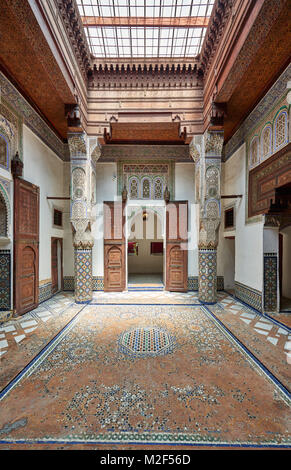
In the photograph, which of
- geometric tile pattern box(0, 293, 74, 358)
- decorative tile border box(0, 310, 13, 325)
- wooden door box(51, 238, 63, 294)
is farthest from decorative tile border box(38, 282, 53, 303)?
decorative tile border box(0, 310, 13, 325)

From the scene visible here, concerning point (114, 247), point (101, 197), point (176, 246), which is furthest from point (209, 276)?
point (101, 197)

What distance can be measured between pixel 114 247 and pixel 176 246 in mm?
1471

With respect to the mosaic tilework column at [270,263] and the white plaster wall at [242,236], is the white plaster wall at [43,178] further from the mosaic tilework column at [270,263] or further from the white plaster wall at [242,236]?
the mosaic tilework column at [270,263]

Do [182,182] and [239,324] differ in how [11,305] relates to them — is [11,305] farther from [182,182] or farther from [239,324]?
[182,182]

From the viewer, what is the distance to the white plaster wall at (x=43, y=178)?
11.6ft

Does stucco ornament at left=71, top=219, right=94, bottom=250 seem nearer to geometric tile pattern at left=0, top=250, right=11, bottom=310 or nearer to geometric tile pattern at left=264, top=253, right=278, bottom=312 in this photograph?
geometric tile pattern at left=0, top=250, right=11, bottom=310

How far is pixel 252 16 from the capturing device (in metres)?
2.14

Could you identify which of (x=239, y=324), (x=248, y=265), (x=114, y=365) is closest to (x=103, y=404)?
(x=114, y=365)

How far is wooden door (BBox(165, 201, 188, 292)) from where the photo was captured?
483 centimetres

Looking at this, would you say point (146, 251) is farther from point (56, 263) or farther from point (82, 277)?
point (82, 277)

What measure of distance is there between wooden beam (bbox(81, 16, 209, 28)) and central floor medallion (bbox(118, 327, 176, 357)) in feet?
14.4

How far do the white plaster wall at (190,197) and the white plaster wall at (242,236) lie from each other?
0.68 meters

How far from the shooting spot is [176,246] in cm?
486

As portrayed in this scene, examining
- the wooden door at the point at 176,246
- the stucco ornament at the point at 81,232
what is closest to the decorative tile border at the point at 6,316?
the stucco ornament at the point at 81,232
